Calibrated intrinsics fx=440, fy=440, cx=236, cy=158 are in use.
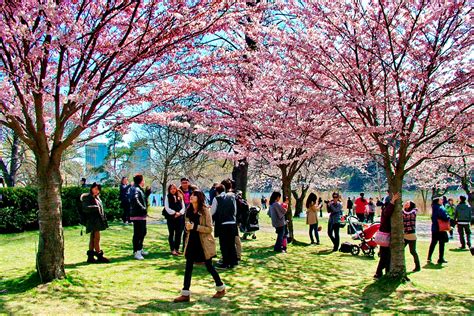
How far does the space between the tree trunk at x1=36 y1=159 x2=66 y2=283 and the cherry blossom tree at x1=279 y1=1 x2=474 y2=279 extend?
472 centimetres

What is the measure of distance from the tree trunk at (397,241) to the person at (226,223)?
2.91 m

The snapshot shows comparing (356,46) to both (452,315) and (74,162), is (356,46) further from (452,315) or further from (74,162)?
(74,162)

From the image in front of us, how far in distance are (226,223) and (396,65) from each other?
4.23m

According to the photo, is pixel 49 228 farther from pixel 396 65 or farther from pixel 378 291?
pixel 396 65

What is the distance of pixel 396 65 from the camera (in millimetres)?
7781

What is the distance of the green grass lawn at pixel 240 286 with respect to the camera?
18.8 feet

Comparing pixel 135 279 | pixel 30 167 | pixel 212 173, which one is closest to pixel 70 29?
pixel 135 279

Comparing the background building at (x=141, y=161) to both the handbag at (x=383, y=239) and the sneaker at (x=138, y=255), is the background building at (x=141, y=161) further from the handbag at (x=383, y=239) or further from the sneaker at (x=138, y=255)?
the handbag at (x=383, y=239)

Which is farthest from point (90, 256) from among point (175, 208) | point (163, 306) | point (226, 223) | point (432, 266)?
point (432, 266)

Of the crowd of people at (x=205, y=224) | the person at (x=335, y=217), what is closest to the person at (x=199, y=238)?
the crowd of people at (x=205, y=224)

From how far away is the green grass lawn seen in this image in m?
5.74

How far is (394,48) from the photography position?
7.90 meters

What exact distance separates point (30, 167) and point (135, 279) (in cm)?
3019

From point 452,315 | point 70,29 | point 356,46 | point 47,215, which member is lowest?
point 452,315
